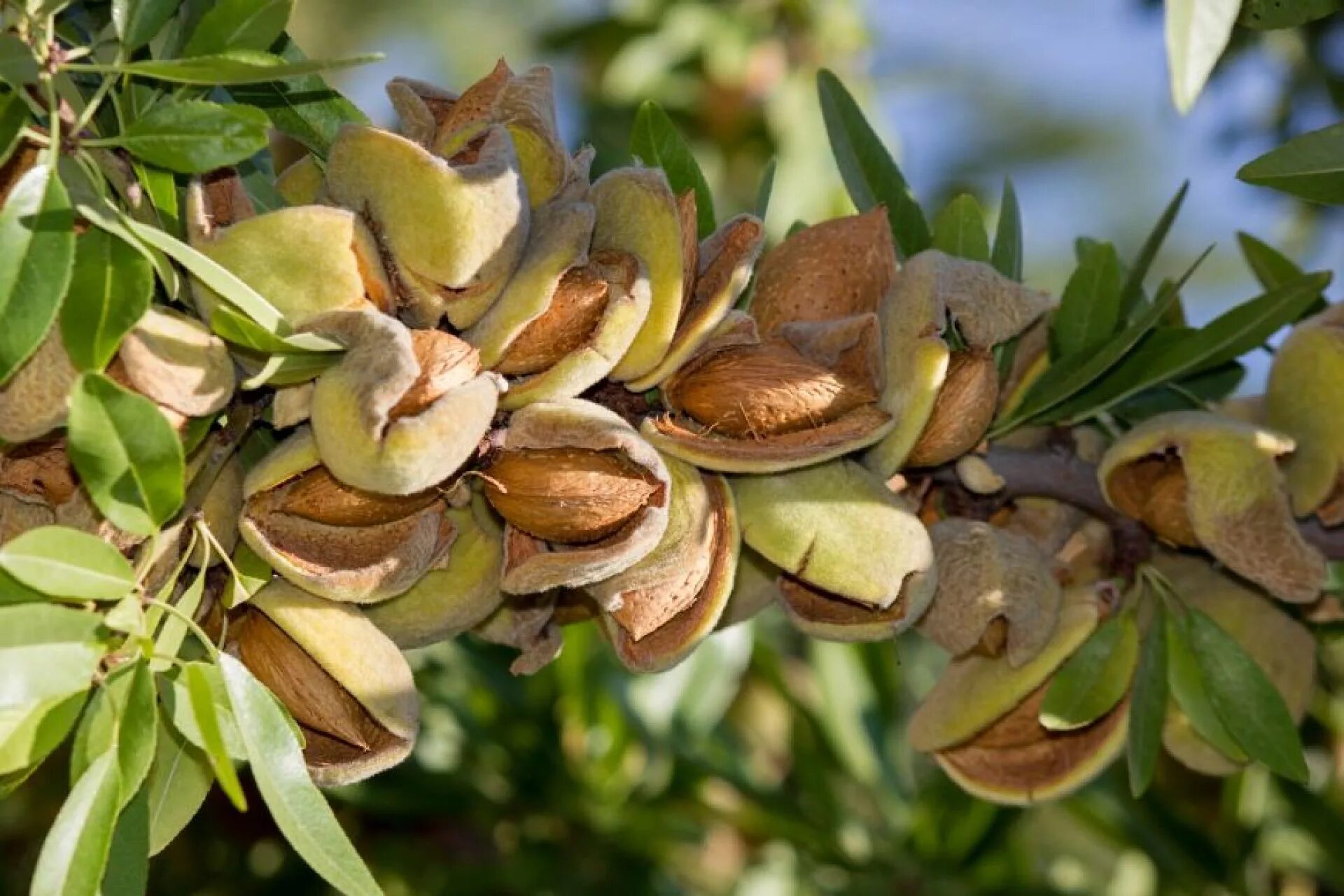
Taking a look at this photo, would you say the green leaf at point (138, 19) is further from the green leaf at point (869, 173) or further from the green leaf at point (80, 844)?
the green leaf at point (869, 173)

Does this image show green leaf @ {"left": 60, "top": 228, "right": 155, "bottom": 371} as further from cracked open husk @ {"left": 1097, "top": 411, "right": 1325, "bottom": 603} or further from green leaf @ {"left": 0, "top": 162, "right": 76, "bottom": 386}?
cracked open husk @ {"left": 1097, "top": 411, "right": 1325, "bottom": 603}

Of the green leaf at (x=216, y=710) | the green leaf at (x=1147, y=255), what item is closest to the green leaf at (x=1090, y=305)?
the green leaf at (x=1147, y=255)

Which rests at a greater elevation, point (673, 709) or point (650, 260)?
point (650, 260)

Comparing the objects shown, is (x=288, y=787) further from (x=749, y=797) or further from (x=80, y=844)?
(x=749, y=797)

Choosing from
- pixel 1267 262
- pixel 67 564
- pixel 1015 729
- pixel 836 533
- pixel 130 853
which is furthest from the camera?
pixel 1267 262

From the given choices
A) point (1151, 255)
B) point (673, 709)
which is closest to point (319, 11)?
point (673, 709)

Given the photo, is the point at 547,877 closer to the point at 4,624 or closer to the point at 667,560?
the point at 667,560

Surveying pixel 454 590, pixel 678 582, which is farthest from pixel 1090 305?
pixel 454 590
